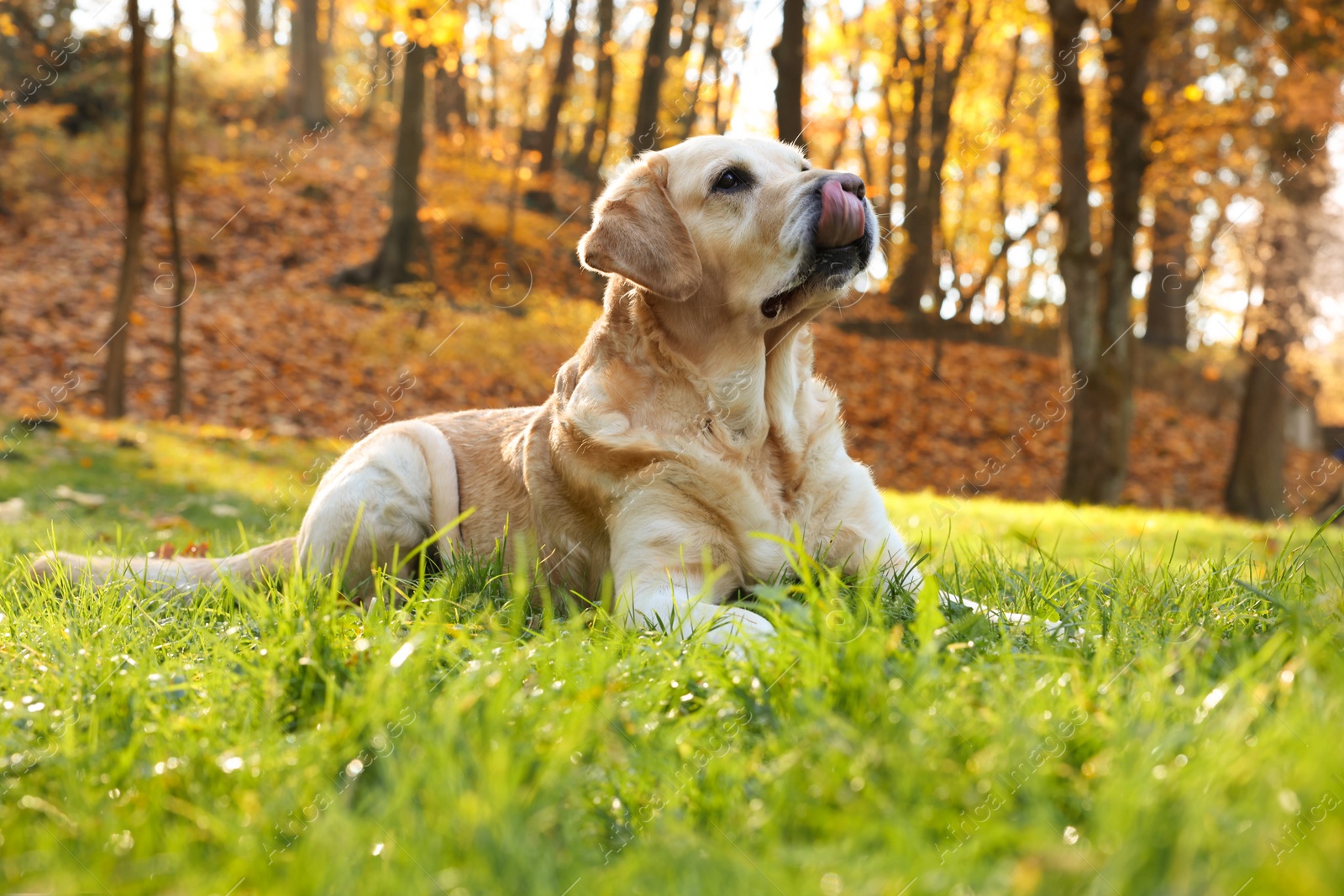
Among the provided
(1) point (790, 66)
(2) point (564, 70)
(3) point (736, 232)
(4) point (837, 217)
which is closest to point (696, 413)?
(3) point (736, 232)

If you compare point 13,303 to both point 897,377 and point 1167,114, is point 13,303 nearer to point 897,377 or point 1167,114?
point 897,377

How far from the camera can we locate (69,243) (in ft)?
49.8

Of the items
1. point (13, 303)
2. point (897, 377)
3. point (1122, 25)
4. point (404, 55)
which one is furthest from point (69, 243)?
point (1122, 25)

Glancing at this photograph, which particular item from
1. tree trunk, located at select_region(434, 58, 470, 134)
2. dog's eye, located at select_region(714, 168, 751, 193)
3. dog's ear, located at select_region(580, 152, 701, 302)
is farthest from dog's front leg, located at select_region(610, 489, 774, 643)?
tree trunk, located at select_region(434, 58, 470, 134)

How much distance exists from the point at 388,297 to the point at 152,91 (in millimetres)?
8144

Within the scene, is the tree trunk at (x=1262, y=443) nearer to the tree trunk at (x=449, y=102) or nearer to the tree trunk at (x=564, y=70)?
the tree trunk at (x=564, y=70)

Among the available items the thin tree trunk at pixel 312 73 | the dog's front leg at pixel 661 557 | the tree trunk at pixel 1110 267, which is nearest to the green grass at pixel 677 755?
the dog's front leg at pixel 661 557

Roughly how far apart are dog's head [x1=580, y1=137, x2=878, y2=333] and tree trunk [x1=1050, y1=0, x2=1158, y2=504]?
8331mm

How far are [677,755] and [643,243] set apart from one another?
76.2 inches

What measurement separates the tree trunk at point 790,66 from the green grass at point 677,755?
8.41 meters

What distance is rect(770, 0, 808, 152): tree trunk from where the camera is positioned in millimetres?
10076

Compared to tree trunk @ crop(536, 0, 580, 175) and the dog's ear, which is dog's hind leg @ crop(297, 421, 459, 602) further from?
tree trunk @ crop(536, 0, 580, 175)

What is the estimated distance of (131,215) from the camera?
9.88 meters

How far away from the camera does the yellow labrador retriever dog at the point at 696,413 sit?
10.3 ft
